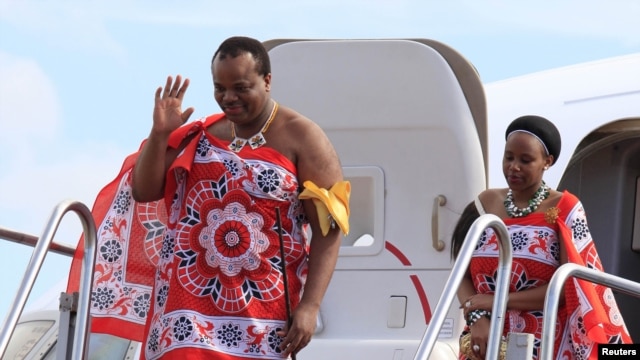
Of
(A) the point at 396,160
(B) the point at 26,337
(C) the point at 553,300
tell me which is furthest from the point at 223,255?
(B) the point at 26,337

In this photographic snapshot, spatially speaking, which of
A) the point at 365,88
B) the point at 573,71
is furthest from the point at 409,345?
the point at 573,71

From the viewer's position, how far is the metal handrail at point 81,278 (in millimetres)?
3807

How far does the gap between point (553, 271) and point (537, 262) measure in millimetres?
64

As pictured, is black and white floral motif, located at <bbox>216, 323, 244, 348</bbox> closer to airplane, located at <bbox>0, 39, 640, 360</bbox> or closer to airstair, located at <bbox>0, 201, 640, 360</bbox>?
airstair, located at <bbox>0, 201, 640, 360</bbox>

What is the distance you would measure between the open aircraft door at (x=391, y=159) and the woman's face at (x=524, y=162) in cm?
131

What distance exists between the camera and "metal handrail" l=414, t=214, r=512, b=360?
3.85m

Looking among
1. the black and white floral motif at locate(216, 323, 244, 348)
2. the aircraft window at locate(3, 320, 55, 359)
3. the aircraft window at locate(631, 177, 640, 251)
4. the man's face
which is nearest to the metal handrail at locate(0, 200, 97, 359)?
the black and white floral motif at locate(216, 323, 244, 348)

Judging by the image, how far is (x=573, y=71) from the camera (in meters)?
7.85

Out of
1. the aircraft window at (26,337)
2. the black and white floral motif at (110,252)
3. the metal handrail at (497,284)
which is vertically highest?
the metal handrail at (497,284)

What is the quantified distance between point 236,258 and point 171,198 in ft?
1.26

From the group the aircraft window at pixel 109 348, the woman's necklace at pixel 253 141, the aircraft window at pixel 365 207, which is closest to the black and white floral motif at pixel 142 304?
the woman's necklace at pixel 253 141

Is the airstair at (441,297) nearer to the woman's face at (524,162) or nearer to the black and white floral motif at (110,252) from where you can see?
the black and white floral motif at (110,252)

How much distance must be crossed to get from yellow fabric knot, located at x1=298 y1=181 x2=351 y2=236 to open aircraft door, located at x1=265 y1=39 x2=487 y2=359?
73.9 inches

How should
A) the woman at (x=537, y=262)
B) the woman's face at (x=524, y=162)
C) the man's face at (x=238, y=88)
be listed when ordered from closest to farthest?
the man's face at (x=238, y=88), the woman at (x=537, y=262), the woman's face at (x=524, y=162)
